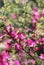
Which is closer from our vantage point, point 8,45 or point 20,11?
point 8,45

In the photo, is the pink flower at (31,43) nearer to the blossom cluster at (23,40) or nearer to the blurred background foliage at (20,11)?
the blossom cluster at (23,40)

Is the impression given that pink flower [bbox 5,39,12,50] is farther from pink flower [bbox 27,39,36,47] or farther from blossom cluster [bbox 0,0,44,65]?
pink flower [bbox 27,39,36,47]

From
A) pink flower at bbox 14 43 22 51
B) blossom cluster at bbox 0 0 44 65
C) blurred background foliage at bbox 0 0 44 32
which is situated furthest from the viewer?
blurred background foliage at bbox 0 0 44 32

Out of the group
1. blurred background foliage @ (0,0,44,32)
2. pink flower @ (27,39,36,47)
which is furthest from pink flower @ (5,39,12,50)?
blurred background foliage @ (0,0,44,32)

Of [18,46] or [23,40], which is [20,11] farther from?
[18,46]

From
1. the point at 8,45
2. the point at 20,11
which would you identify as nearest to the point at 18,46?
the point at 8,45

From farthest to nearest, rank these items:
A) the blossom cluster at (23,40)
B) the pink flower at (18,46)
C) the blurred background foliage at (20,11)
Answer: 1. the blurred background foliage at (20,11)
2. the pink flower at (18,46)
3. the blossom cluster at (23,40)

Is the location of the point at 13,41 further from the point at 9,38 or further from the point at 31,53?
the point at 31,53

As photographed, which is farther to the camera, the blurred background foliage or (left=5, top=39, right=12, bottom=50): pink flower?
the blurred background foliage

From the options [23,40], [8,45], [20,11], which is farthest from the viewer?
[20,11]

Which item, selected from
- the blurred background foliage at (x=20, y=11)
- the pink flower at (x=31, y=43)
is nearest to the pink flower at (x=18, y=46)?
the pink flower at (x=31, y=43)

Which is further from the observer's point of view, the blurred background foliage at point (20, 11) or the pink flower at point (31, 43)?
the blurred background foliage at point (20, 11)

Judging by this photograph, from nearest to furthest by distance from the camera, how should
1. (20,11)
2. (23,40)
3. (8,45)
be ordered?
(8,45) < (23,40) < (20,11)

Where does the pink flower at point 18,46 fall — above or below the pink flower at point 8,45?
below
